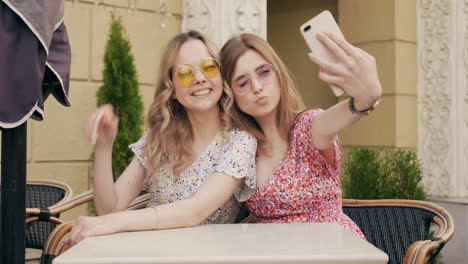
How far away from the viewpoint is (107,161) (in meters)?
2.23

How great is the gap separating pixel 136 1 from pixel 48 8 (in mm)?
3987

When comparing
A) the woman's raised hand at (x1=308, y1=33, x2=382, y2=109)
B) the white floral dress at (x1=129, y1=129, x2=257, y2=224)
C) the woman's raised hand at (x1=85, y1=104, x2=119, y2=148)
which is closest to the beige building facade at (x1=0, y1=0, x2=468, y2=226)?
the white floral dress at (x1=129, y1=129, x2=257, y2=224)

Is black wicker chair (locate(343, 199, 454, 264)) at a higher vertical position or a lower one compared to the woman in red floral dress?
lower

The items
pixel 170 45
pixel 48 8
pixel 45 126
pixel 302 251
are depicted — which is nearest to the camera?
pixel 302 251

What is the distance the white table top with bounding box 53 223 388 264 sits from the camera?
1.38 meters

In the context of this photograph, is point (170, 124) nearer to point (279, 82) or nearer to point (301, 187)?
point (279, 82)

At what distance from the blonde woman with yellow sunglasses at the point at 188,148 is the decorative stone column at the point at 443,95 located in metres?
4.84

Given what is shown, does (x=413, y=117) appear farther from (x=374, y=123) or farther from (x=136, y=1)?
(x=136, y=1)

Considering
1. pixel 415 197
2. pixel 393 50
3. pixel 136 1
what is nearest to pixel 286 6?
pixel 393 50

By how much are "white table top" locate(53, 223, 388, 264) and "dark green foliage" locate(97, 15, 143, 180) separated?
324cm

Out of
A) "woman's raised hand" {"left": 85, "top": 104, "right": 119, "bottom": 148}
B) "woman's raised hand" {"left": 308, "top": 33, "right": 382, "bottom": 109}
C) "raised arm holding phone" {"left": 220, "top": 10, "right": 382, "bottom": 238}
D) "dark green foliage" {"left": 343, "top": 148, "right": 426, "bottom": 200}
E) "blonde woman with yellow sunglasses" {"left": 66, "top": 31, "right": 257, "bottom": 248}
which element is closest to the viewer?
"woman's raised hand" {"left": 308, "top": 33, "right": 382, "bottom": 109}

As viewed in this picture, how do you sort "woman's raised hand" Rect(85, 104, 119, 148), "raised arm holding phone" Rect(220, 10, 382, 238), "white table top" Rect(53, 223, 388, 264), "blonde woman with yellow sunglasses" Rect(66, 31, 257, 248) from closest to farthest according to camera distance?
"white table top" Rect(53, 223, 388, 264), "woman's raised hand" Rect(85, 104, 119, 148), "blonde woman with yellow sunglasses" Rect(66, 31, 257, 248), "raised arm holding phone" Rect(220, 10, 382, 238)

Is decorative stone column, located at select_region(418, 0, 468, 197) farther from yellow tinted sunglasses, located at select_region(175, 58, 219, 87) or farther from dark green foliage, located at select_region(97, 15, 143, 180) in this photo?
yellow tinted sunglasses, located at select_region(175, 58, 219, 87)

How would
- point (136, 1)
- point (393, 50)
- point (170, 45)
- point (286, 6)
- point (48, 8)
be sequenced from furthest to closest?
1. point (286, 6)
2. point (393, 50)
3. point (136, 1)
4. point (170, 45)
5. point (48, 8)
